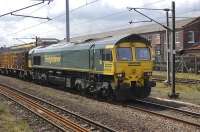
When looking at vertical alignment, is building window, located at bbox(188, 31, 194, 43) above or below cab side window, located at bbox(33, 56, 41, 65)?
above

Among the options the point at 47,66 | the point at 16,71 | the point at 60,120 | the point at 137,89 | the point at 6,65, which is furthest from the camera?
the point at 6,65

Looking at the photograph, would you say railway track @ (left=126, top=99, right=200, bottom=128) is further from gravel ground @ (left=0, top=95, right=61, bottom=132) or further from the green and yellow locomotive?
gravel ground @ (left=0, top=95, right=61, bottom=132)

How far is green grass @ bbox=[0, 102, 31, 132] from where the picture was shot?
14523 mm

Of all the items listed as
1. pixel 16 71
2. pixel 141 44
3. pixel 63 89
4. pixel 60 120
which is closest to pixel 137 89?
pixel 141 44

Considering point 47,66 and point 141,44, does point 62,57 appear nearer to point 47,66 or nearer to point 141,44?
point 47,66

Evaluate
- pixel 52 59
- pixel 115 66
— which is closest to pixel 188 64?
pixel 52 59

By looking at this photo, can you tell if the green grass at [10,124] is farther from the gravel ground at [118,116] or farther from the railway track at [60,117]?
the gravel ground at [118,116]

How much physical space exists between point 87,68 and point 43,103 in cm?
296

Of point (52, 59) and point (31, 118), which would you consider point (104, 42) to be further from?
point (52, 59)

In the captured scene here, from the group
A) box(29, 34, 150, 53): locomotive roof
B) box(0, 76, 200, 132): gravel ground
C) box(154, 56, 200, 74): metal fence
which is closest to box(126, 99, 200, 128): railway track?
box(0, 76, 200, 132): gravel ground

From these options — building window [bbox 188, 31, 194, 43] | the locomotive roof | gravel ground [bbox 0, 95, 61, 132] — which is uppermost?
building window [bbox 188, 31, 194, 43]

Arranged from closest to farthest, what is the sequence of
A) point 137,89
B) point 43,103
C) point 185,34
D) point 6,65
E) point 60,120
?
point 60,120
point 137,89
point 43,103
point 6,65
point 185,34

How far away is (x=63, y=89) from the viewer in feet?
98.8

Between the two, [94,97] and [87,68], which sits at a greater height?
[87,68]
